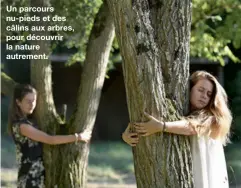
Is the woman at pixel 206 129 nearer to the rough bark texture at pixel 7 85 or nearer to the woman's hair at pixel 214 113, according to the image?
the woman's hair at pixel 214 113

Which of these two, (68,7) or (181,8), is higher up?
(68,7)

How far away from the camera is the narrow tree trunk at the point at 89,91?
5.66 metres

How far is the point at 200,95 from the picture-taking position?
346 centimetres

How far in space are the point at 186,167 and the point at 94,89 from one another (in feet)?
8.36

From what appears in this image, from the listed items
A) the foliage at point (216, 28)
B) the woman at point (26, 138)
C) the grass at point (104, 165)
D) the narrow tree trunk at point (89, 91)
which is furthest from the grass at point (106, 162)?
the woman at point (26, 138)

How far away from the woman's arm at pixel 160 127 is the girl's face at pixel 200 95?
0.18 meters

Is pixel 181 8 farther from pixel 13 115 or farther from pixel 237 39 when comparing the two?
pixel 237 39

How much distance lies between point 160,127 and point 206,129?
0.34 meters

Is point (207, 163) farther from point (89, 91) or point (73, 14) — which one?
point (73, 14)

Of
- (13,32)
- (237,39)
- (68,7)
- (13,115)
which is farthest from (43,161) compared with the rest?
(237,39)

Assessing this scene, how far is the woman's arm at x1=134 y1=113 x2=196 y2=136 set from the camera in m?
3.24

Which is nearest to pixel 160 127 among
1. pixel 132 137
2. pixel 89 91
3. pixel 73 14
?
pixel 132 137

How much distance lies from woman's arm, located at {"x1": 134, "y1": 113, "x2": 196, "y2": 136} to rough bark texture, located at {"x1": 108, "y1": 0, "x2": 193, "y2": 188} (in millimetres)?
39

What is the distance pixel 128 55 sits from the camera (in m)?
3.28
